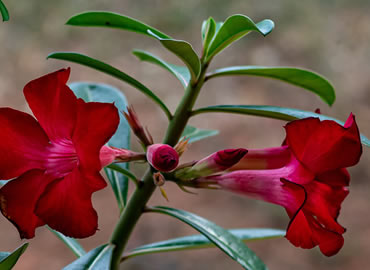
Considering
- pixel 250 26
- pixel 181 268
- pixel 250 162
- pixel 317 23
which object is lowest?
pixel 181 268

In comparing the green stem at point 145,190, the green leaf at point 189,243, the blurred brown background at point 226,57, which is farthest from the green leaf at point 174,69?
the blurred brown background at point 226,57

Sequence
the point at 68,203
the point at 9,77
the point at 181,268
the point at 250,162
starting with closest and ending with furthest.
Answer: the point at 68,203, the point at 250,162, the point at 181,268, the point at 9,77

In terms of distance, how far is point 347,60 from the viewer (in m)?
2.45

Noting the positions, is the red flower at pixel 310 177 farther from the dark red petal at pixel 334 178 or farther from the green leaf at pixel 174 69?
the green leaf at pixel 174 69

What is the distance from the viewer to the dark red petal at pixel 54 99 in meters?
0.44

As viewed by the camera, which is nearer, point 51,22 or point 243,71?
point 243,71

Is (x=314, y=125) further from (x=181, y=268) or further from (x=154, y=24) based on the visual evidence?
(x=154, y=24)

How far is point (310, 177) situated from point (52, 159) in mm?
270

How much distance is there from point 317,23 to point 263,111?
204cm

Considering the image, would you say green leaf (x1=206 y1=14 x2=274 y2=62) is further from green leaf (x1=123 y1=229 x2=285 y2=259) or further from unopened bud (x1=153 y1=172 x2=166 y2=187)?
green leaf (x1=123 y1=229 x2=285 y2=259)

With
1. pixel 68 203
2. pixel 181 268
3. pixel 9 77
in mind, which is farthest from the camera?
pixel 9 77

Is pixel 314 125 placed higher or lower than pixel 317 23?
higher

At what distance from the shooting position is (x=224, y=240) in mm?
605

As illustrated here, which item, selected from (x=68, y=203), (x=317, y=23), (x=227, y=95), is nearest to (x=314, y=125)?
(x=68, y=203)
